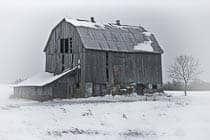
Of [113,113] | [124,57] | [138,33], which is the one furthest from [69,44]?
[113,113]

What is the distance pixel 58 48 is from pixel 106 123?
2156 cm

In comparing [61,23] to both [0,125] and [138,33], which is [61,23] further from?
[0,125]

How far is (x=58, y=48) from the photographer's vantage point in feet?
132

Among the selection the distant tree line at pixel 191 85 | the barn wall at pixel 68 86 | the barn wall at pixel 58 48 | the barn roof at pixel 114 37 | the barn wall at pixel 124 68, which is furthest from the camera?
the distant tree line at pixel 191 85

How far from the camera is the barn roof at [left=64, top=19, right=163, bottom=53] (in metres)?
37.4

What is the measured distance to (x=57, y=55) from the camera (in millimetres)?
40250

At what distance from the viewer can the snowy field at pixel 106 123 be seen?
53.4ft

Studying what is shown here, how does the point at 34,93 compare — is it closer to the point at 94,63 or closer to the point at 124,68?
the point at 94,63

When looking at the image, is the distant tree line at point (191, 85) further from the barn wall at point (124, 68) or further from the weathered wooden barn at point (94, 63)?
the weathered wooden barn at point (94, 63)

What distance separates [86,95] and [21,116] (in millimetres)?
A: 17478

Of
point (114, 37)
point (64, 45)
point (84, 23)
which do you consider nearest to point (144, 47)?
point (114, 37)

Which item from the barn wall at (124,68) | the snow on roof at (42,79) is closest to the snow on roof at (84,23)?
the barn wall at (124,68)

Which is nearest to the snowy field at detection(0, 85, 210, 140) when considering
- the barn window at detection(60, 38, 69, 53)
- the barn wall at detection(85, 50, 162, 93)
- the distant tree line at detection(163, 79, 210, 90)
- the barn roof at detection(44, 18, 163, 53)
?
the barn wall at detection(85, 50, 162, 93)

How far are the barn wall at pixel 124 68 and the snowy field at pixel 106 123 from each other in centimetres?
1134
